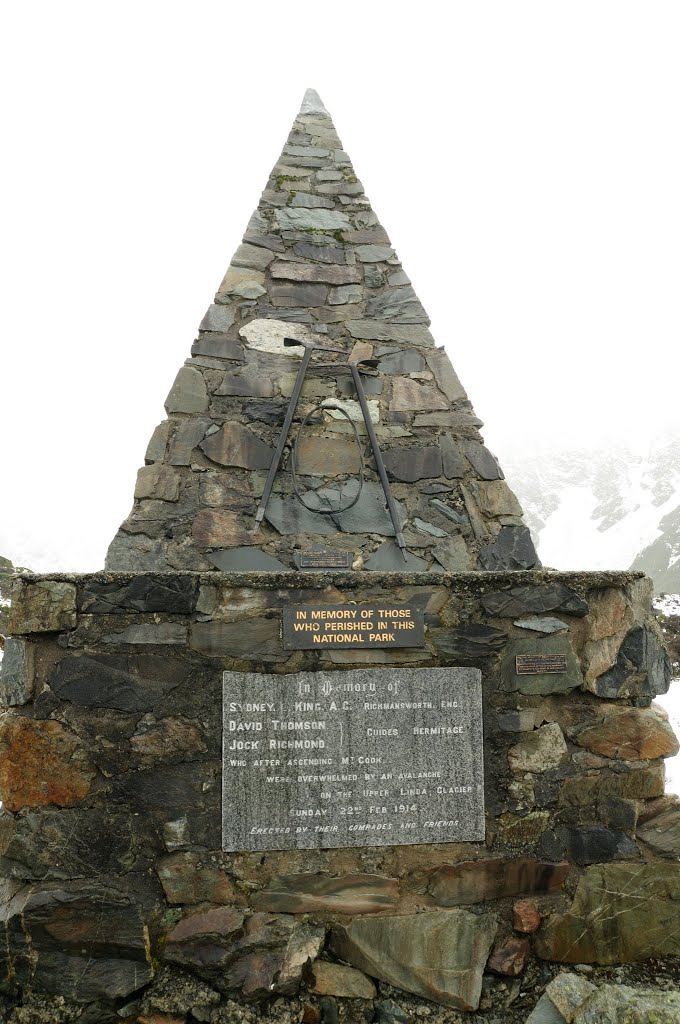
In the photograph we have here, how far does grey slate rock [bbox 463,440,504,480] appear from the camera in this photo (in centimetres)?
545

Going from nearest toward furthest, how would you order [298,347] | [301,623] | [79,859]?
[79,859] < [301,623] < [298,347]

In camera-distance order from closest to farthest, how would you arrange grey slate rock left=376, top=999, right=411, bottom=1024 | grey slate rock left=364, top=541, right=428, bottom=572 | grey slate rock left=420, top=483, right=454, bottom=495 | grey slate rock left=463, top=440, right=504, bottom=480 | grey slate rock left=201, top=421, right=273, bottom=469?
grey slate rock left=376, top=999, right=411, bottom=1024 < grey slate rock left=364, top=541, right=428, bottom=572 < grey slate rock left=201, top=421, right=273, bottom=469 < grey slate rock left=420, top=483, right=454, bottom=495 < grey slate rock left=463, top=440, right=504, bottom=480

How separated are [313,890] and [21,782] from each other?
150 centimetres

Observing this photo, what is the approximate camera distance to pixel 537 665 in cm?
386

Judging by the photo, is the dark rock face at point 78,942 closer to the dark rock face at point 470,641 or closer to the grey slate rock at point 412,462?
the dark rock face at point 470,641

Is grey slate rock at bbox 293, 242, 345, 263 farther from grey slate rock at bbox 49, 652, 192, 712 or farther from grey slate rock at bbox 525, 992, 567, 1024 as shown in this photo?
grey slate rock at bbox 525, 992, 567, 1024

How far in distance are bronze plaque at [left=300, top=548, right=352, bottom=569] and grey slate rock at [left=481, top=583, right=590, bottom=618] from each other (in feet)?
4.41

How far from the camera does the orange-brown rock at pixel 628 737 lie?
12.7 feet

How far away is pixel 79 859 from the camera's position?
11.6 ft

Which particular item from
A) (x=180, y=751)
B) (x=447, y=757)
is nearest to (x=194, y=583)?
(x=180, y=751)

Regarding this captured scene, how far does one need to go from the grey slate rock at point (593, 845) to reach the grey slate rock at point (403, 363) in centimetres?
333

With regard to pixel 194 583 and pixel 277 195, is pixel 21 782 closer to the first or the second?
pixel 194 583

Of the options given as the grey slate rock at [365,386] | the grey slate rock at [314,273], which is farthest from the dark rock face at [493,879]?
the grey slate rock at [314,273]

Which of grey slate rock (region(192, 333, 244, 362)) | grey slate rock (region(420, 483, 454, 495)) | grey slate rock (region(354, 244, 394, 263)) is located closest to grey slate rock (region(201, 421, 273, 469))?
grey slate rock (region(192, 333, 244, 362))
